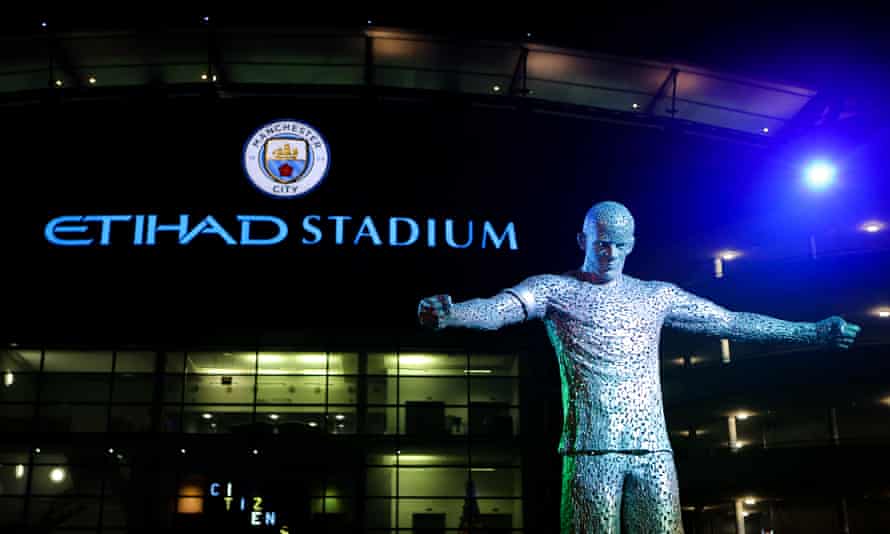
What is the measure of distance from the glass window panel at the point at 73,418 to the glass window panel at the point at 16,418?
342mm

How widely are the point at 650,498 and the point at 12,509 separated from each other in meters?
31.8

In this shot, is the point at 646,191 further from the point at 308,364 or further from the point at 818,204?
the point at 308,364

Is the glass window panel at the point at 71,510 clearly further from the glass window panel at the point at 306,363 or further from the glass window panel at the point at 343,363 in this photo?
the glass window panel at the point at 343,363

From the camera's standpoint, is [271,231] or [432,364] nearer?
[271,231]

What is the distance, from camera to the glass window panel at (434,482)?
33.6 metres

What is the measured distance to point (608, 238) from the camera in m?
5.87

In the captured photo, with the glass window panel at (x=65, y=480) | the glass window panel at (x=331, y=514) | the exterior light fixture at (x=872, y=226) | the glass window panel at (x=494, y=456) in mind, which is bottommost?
the glass window panel at (x=331, y=514)

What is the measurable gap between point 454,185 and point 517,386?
22.3ft

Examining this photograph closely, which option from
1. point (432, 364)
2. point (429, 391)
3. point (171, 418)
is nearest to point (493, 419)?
point (429, 391)

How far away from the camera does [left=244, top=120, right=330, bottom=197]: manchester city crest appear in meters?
34.2

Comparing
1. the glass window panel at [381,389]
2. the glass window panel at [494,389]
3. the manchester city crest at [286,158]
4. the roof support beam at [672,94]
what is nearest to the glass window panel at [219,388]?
the glass window panel at [381,389]

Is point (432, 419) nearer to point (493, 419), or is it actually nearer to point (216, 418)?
point (493, 419)

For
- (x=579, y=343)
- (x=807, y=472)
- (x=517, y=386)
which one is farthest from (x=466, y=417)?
(x=579, y=343)

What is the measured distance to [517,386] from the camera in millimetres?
34156
